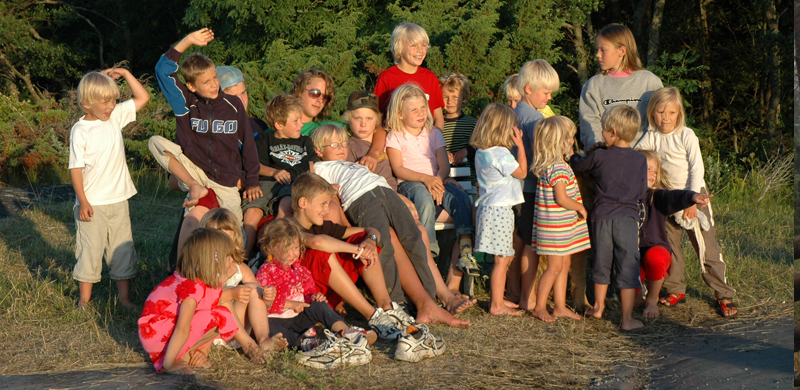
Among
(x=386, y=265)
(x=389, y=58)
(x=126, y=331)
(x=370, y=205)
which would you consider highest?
(x=389, y=58)

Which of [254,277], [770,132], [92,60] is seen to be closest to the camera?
[254,277]

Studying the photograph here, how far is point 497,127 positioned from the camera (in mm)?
4852

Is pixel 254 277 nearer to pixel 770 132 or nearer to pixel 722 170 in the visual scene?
pixel 722 170

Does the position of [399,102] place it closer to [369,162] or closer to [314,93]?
[369,162]

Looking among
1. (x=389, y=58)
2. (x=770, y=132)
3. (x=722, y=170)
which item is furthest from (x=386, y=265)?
(x=770, y=132)

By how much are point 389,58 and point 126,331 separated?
7124mm

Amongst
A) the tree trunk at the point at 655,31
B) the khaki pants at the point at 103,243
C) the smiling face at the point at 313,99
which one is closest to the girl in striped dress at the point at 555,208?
the smiling face at the point at 313,99

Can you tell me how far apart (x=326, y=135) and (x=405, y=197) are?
0.71 meters

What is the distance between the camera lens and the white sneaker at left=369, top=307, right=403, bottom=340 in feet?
13.9

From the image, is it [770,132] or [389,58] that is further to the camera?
[770,132]

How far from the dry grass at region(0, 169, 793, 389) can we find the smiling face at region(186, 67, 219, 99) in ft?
5.12

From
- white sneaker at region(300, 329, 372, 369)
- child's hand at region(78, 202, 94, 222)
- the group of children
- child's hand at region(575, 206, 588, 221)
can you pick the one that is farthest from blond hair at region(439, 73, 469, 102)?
child's hand at region(78, 202, 94, 222)

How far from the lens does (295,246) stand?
4203 mm

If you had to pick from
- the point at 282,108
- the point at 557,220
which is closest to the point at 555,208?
the point at 557,220
